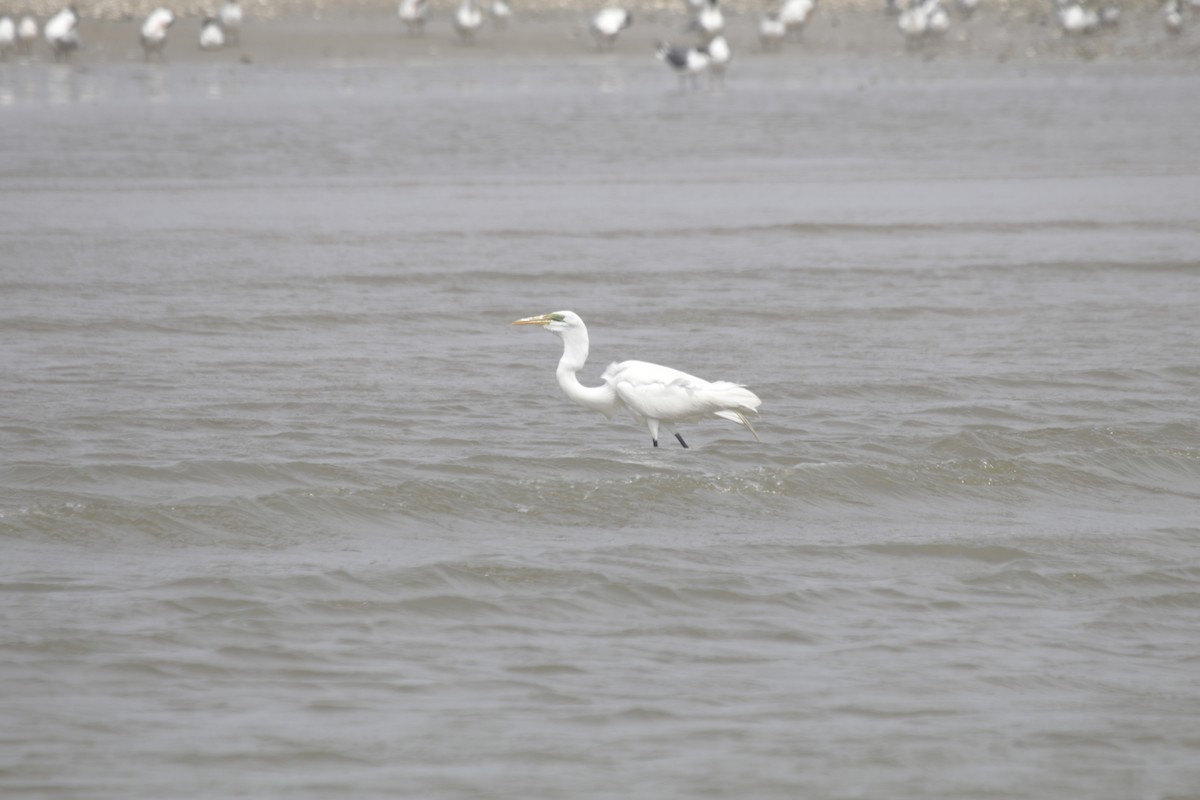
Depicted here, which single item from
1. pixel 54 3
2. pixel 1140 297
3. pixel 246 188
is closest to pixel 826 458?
pixel 1140 297

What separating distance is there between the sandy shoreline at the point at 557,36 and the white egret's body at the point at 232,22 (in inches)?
13.4

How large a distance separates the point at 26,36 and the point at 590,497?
98.0ft

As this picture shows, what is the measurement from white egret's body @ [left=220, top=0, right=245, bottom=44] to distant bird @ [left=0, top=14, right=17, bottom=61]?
426 cm

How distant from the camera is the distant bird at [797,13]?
36188 millimetres

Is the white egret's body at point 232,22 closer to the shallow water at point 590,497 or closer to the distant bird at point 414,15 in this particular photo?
the distant bird at point 414,15

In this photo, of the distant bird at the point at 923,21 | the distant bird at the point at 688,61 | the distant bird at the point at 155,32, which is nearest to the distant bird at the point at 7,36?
the distant bird at the point at 155,32

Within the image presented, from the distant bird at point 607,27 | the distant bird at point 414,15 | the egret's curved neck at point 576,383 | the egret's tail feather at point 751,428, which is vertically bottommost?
the egret's tail feather at point 751,428

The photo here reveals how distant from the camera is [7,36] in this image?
33.2 metres

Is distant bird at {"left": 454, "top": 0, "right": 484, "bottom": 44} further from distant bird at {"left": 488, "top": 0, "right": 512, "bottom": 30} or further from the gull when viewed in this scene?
the gull

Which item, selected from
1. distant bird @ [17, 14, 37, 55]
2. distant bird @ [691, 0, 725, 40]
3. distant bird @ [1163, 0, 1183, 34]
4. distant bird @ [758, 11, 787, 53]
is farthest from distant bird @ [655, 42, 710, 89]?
distant bird @ [17, 14, 37, 55]

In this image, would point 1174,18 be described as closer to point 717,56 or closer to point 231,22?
point 717,56

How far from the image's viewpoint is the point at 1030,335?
440 inches

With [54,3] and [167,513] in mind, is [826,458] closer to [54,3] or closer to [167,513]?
[167,513]

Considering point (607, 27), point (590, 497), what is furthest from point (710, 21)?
point (590, 497)
